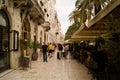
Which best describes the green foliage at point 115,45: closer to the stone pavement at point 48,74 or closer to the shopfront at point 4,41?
the stone pavement at point 48,74

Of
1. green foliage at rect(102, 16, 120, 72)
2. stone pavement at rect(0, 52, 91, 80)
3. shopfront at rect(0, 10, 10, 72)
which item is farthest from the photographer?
shopfront at rect(0, 10, 10, 72)

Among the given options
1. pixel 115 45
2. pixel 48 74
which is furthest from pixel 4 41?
pixel 115 45

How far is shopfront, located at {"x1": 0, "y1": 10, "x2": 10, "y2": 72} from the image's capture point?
14.8 m

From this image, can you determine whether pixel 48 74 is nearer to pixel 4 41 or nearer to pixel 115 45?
pixel 4 41

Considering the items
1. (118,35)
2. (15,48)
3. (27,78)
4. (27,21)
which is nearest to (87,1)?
(27,21)

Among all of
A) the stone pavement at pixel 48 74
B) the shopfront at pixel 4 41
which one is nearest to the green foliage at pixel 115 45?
the stone pavement at pixel 48 74

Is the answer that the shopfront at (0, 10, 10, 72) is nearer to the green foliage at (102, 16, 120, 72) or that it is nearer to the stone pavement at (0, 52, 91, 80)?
the stone pavement at (0, 52, 91, 80)

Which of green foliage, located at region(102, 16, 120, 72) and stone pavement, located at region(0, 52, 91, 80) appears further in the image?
stone pavement, located at region(0, 52, 91, 80)

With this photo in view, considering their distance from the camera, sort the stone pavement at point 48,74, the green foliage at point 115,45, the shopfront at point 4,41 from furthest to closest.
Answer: the shopfront at point 4,41 < the stone pavement at point 48,74 < the green foliage at point 115,45

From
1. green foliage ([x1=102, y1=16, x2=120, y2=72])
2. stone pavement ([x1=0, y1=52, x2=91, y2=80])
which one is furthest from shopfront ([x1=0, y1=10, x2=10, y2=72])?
green foliage ([x1=102, y1=16, x2=120, y2=72])

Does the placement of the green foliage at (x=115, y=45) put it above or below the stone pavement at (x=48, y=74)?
above

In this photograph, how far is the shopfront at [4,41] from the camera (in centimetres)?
1477

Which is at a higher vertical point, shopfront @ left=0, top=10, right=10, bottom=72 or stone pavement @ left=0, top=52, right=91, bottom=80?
shopfront @ left=0, top=10, right=10, bottom=72

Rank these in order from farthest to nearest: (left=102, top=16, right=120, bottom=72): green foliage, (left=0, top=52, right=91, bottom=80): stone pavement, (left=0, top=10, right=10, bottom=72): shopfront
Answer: (left=0, top=10, right=10, bottom=72): shopfront, (left=0, top=52, right=91, bottom=80): stone pavement, (left=102, top=16, right=120, bottom=72): green foliage
